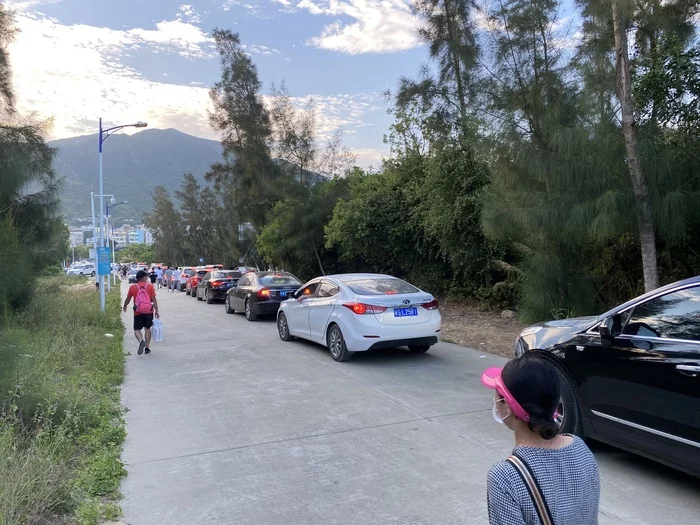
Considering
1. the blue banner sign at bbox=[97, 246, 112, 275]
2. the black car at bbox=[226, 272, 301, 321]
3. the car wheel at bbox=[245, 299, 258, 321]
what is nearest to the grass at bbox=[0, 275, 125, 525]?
the black car at bbox=[226, 272, 301, 321]

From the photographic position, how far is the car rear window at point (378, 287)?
952 cm

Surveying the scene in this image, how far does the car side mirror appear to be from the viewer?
452cm

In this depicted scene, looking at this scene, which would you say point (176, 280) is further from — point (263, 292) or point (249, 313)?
point (263, 292)

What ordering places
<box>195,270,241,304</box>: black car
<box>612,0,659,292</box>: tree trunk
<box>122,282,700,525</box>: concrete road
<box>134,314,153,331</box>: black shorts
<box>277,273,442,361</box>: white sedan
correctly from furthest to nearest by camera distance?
1. <box>195,270,241,304</box>: black car
2. <box>134,314,153,331</box>: black shorts
3. <box>277,273,442,361</box>: white sedan
4. <box>612,0,659,292</box>: tree trunk
5. <box>122,282,700,525</box>: concrete road

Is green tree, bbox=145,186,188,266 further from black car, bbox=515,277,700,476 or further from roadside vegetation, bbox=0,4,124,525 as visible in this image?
black car, bbox=515,277,700,476

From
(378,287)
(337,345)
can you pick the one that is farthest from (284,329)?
(378,287)

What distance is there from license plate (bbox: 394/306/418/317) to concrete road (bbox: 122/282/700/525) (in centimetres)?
88

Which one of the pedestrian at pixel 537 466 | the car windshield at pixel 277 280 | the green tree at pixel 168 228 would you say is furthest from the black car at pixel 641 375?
the green tree at pixel 168 228

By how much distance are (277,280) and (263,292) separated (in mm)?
812

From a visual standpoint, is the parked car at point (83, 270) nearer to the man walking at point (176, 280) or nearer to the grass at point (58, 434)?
the man walking at point (176, 280)

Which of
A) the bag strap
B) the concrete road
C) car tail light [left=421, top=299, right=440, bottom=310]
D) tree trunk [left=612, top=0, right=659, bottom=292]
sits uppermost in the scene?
tree trunk [left=612, top=0, right=659, bottom=292]

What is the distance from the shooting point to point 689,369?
12.5 feet

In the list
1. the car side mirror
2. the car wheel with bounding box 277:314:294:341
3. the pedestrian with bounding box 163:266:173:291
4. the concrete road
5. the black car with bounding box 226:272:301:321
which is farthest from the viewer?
the pedestrian with bounding box 163:266:173:291

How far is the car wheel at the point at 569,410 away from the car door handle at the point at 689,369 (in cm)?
116
